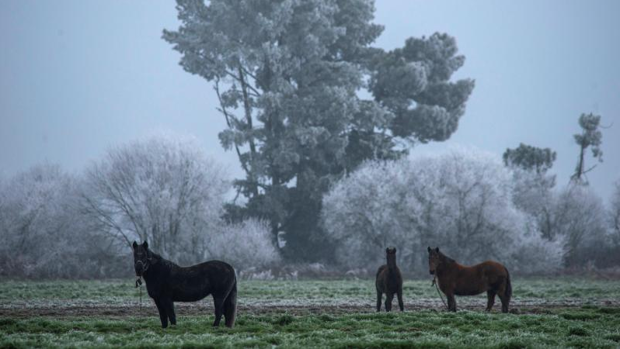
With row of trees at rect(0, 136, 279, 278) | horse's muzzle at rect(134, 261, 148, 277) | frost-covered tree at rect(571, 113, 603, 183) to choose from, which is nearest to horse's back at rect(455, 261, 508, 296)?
horse's muzzle at rect(134, 261, 148, 277)

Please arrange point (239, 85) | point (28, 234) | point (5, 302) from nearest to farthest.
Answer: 1. point (5, 302)
2. point (28, 234)
3. point (239, 85)

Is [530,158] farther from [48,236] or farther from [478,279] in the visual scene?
[478,279]

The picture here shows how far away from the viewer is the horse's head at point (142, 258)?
1988cm

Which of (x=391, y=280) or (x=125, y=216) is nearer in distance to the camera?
(x=391, y=280)

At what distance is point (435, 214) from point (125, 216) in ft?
85.1

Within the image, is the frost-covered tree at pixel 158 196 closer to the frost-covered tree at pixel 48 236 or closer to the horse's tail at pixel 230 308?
the frost-covered tree at pixel 48 236

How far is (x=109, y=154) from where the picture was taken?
7162 cm

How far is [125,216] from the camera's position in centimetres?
6894

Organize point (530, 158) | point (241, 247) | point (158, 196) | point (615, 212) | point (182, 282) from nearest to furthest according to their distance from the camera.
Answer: point (182, 282), point (158, 196), point (241, 247), point (615, 212), point (530, 158)

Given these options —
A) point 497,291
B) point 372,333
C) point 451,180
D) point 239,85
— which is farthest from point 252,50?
point 372,333

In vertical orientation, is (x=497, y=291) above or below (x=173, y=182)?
below

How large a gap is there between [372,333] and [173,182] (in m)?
52.9

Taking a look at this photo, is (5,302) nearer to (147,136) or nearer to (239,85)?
(147,136)

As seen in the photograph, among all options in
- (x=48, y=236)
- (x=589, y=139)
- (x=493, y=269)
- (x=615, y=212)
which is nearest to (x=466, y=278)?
(x=493, y=269)
